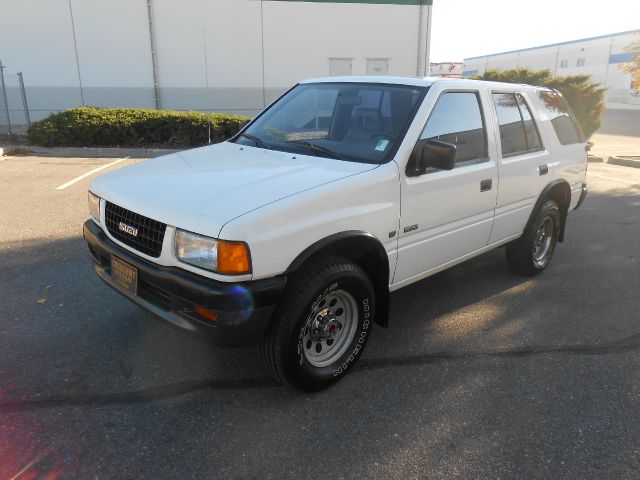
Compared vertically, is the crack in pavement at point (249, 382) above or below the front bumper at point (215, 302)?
below

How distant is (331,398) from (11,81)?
58.5 feet

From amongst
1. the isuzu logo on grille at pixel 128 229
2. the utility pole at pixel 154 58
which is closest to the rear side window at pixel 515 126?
the isuzu logo on grille at pixel 128 229

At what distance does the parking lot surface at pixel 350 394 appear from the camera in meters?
2.53

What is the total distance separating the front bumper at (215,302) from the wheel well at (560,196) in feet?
10.3

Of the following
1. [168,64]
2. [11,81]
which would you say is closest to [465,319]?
[168,64]

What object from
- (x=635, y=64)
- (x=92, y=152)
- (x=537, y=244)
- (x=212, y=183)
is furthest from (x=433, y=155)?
(x=635, y=64)

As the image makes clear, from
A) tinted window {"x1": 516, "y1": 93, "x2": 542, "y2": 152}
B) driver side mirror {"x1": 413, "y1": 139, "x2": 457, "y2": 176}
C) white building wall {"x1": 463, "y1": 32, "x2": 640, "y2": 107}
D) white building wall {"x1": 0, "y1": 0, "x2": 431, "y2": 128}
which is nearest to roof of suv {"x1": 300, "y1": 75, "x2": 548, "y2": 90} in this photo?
tinted window {"x1": 516, "y1": 93, "x2": 542, "y2": 152}

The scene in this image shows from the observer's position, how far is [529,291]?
188 inches

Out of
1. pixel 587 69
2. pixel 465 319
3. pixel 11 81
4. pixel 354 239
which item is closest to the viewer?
pixel 354 239

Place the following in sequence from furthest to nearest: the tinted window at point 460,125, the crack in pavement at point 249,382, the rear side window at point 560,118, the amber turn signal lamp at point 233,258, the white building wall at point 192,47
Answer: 1. the white building wall at point 192,47
2. the rear side window at point 560,118
3. the tinted window at point 460,125
4. the crack in pavement at point 249,382
5. the amber turn signal lamp at point 233,258

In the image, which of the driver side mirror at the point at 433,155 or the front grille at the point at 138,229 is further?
the driver side mirror at the point at 433,155

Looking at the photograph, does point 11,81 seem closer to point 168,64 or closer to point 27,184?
point 168,64

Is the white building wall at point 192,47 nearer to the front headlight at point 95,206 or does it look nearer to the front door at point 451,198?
the front door at point 451,198

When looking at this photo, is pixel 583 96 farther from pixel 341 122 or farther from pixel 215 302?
pixel 215 302
